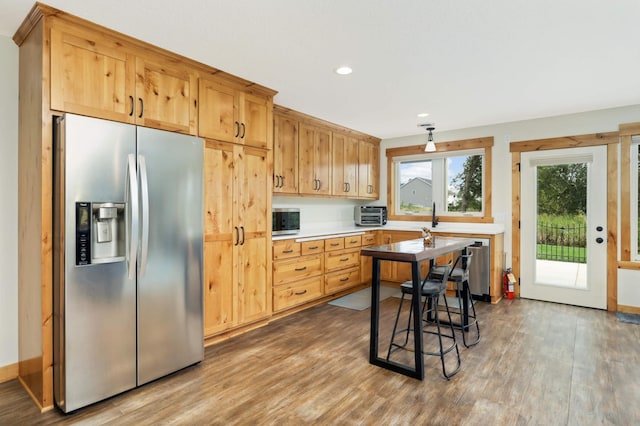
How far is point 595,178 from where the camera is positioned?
14.0 ft

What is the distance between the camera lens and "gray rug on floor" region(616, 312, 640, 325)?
378 cm

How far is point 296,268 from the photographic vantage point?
4.12 metres

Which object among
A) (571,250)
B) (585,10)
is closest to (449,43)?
(585,10)

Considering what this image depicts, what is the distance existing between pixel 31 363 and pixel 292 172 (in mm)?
2994

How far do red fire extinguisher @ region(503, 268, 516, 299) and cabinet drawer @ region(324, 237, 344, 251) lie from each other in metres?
2.23

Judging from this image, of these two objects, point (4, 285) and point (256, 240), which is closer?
point (4, 285)

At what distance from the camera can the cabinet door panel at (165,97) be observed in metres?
2.60

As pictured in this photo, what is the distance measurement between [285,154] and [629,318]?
4.24 m

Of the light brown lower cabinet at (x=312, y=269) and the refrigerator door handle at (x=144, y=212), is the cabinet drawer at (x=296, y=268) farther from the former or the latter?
the refrigerator door handle at (x=144, y=212)

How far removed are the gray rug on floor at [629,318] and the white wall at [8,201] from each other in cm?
559

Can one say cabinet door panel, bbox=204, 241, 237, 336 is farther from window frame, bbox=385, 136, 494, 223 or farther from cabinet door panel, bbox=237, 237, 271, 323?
window frame, bbox=385, 136, 494, 223

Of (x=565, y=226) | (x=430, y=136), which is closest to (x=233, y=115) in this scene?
(x=430, y=136)

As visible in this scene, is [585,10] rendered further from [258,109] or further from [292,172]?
[292,172]

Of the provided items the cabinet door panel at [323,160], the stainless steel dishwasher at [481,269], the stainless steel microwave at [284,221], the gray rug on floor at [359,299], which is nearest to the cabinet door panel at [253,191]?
the stainless steel microwave at [284,221]
